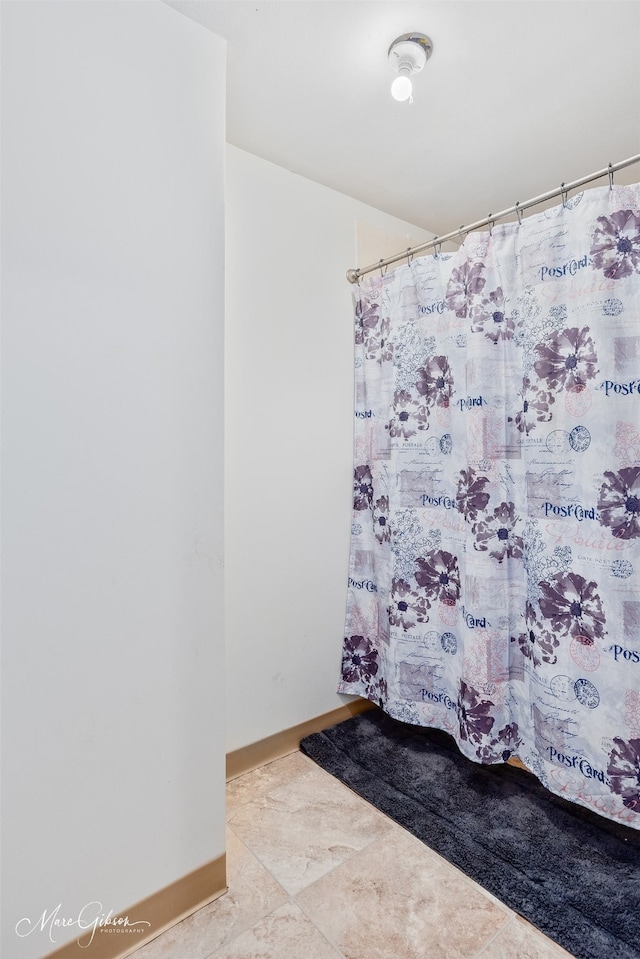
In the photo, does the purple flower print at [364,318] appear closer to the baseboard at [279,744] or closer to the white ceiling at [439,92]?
the white ceiling at [439,92]

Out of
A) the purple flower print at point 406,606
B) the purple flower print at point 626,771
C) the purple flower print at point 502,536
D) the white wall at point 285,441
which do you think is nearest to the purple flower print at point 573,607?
the purple flower print at point 502,536

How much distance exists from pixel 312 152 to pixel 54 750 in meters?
2.04

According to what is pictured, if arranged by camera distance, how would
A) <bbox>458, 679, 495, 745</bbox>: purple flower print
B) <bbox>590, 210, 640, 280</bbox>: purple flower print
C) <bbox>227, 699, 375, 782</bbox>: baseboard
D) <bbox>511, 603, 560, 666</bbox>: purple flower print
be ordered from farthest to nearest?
1. <bbox>227, 699, 375, 782</bbox>: baseboard
2. <bbox>458, 679, 495, 745</bbox>: purple flower print
3. <bbox>511, 603, 560, 666</bbox>: purple flower print
4. <bbox>590, 210, 640, 280</bbox>: purple flower print

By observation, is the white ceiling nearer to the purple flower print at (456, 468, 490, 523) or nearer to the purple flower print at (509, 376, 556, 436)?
the purple flower print at (509, 376, 556, 436)

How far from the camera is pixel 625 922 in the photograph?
45.4 inches

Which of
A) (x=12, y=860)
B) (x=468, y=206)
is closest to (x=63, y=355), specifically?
(x=12, y=860)

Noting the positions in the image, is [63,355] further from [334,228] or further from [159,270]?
[334,228]

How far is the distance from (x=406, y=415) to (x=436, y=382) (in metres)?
0.17

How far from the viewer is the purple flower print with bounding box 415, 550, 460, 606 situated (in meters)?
1.81

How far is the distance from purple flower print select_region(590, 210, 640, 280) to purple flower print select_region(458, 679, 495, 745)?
1388mm

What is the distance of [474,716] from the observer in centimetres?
165

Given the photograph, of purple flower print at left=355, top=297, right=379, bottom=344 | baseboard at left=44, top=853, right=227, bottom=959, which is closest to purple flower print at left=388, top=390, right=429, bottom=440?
purple flower print at left=355, top=297, right=379, bottom=344

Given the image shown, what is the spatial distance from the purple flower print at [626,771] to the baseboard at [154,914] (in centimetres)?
110

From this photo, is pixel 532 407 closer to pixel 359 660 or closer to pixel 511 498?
pixel 511 498
